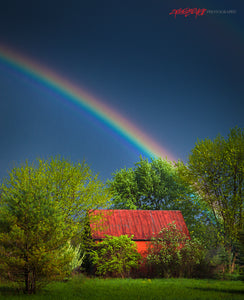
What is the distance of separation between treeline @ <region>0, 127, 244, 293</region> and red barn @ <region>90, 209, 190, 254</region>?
4.37 feet

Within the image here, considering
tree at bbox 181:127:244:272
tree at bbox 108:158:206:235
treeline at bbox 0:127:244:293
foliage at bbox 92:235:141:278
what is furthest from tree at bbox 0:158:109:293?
tree at bbox 108:158:206:235

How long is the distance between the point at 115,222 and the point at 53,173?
678 cm

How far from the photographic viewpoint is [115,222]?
26312 millimetres

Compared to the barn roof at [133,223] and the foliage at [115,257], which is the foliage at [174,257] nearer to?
the foliage at [115,257]

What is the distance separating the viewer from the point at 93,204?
27.5 m

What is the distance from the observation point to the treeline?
1116 cm

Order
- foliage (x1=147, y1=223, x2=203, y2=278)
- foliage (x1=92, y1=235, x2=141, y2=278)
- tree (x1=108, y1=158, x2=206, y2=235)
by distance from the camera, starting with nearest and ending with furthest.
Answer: foliage (x1=92, y1=235, x2=141, y2=278) → foliage (x1=147, y1=223, x2=203, y2=278) → tree (x1=108, y1=158, x2=206, y2=235)

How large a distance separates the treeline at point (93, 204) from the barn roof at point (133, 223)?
4.26ft

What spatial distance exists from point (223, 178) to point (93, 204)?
12.7 metres

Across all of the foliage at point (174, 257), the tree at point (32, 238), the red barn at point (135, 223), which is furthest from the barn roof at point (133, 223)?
the tree at point (32, 238)

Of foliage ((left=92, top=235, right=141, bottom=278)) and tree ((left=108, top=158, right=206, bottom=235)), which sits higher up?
tree ((left=108, top=158, right=206, bottom=235))

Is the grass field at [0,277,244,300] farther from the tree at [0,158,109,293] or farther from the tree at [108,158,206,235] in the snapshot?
the tree at [108,158,206,235]

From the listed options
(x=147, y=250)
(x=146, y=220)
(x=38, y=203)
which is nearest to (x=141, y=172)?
(x=146, y=220)

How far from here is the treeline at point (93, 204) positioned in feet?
36.6
